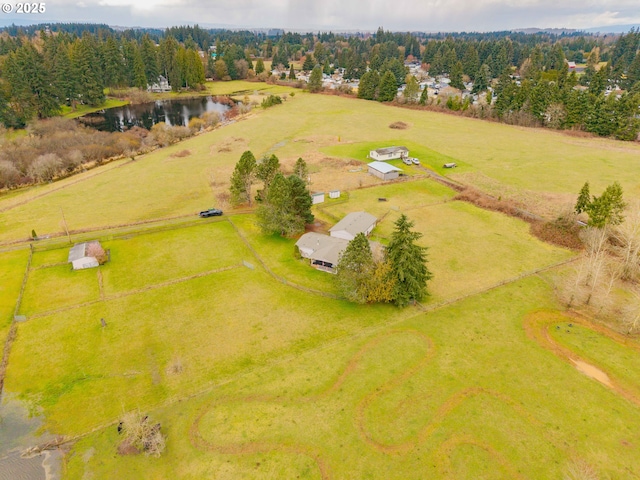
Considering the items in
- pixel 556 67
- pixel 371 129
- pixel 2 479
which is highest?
pixel 556 67

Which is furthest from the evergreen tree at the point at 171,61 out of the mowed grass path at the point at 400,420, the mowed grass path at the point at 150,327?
the mowed grass path at the point at 400,420

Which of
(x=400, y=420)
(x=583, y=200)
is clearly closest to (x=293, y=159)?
(x=583, y=200)

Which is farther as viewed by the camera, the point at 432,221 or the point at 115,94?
the point at 115,94

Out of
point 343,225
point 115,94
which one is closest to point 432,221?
point 343,225

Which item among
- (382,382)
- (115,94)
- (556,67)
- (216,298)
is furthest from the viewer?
(556,67)

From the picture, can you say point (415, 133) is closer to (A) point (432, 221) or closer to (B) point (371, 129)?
(B) point (371, 129)

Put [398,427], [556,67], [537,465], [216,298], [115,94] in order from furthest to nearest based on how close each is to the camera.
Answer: [556,67] → [115,94] → [216,298] → [398,427] → [537,465]
